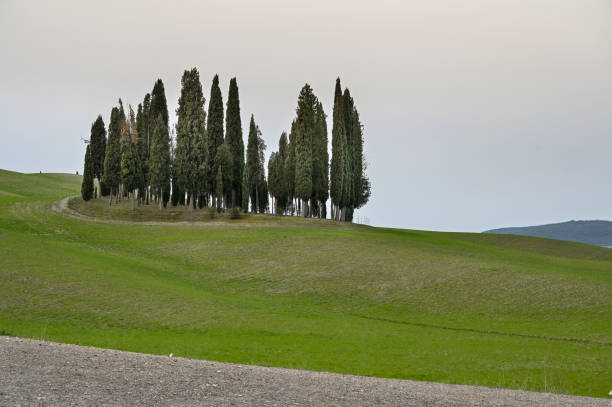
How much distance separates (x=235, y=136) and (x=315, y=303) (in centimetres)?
4396

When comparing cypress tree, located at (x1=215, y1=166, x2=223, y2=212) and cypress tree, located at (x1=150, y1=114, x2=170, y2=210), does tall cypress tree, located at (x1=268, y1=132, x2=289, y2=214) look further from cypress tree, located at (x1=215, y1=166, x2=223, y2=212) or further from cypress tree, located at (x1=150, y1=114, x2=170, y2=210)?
cypress tree, located at (x1=150, y1=114, x2=170, y2=210)

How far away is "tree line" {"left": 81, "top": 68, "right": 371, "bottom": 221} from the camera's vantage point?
7069 cm

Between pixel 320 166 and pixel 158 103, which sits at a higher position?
pixel 158 103

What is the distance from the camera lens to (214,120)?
74062mm

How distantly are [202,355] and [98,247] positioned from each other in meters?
33.3

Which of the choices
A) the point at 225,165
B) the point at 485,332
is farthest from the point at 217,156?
the point at 485,332

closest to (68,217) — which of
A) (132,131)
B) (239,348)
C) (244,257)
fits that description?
(132,131)

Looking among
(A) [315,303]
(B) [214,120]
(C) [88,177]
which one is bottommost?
(A) [315,303]

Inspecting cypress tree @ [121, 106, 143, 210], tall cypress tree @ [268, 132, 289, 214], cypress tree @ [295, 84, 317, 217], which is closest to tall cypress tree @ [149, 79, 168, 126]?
cypress tree @ [121, 106, 143, 210]

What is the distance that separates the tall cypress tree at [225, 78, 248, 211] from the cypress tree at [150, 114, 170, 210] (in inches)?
337

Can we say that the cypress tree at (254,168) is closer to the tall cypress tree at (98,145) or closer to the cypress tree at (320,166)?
the cypress tree at (320,166)

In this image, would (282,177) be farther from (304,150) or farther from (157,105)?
(157,105)

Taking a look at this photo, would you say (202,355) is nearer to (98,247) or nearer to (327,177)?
(98,247)

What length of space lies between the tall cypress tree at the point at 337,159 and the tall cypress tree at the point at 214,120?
15.7 metres
